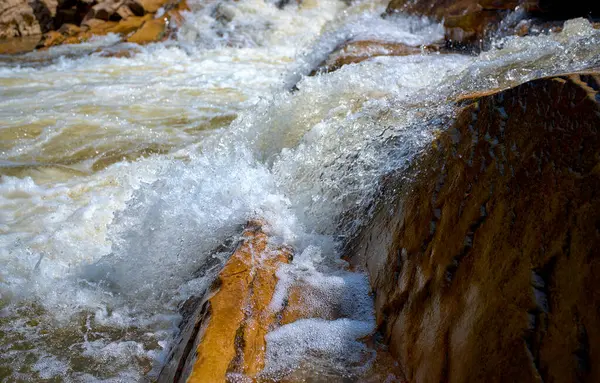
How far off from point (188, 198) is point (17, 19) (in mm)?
13813

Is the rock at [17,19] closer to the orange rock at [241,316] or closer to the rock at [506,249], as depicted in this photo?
the orange rock at [241,316]

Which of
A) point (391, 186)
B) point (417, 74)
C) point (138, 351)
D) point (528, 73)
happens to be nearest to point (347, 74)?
point (417, 74)

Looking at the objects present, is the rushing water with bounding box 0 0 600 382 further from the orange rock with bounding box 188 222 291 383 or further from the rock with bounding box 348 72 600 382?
the rock with bounding box 348 72 600 382

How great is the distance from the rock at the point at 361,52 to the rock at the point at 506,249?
144 inches

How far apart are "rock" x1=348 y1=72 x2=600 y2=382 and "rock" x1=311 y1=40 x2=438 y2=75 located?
3.65 meters

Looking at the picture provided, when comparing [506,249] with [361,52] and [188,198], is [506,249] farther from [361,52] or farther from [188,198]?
[361,52]

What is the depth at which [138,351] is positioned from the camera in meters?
2.24

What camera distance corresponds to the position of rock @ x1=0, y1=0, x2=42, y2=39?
13594 mm

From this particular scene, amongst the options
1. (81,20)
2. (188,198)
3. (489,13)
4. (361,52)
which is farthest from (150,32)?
(188,198)

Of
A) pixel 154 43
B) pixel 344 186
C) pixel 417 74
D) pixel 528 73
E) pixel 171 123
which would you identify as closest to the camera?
pixel 344 186

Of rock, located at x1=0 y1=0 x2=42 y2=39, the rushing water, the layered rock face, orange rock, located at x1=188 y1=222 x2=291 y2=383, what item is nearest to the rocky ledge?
rock, located at x1=0 y1=0 x2=42 y2=39

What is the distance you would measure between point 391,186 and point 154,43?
9.92 m

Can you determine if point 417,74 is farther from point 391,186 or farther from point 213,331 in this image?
point 213,331

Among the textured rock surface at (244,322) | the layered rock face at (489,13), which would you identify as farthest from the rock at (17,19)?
the textured rock surface at (244,322)
